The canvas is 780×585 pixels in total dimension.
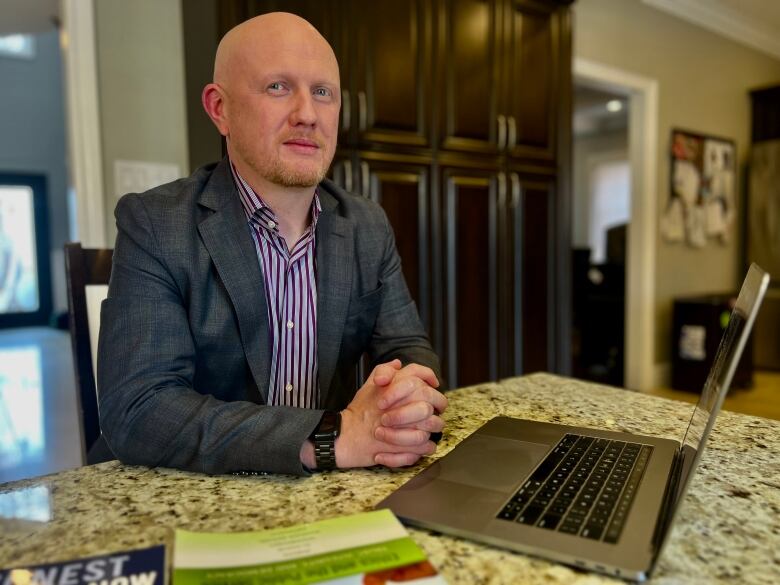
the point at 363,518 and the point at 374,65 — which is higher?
the point at 374,65

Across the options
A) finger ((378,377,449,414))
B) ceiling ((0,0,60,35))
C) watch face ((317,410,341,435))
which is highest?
ceiling ((0,0,60,35))

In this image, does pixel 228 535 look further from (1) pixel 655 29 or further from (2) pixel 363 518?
(1) pixel 655 29

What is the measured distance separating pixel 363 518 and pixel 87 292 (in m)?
0.95

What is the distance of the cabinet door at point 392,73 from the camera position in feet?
6.66

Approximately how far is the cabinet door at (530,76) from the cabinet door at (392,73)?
464 millimetres

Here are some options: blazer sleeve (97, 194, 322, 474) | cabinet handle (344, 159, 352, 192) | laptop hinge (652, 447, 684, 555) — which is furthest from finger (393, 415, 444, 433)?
cabinet handle (344, 159, 352, 192)

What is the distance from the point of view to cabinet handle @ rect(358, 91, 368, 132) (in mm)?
2033

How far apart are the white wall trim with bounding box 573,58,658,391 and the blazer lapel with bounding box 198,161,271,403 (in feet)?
11.7

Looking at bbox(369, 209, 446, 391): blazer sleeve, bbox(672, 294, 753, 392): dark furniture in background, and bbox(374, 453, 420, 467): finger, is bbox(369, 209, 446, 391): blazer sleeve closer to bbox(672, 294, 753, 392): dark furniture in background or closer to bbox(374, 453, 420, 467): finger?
bbox(374, 453, 420, 467): finger

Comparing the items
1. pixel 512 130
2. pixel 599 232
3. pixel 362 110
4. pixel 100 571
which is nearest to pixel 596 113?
pixel 599 232

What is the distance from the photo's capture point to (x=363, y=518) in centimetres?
58

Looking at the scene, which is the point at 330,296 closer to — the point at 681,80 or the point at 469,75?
the point at 469,75

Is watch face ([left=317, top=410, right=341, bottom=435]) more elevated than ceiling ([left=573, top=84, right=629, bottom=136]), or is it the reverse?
ceiling ([left=573, top=84, right=629, bottom=136])

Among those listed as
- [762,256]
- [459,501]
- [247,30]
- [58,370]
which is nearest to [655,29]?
[762,256]
